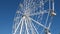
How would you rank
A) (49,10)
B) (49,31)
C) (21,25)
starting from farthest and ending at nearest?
1. (21,25)
2. (49,10)
3. (49,31)

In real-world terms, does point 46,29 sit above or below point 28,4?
below

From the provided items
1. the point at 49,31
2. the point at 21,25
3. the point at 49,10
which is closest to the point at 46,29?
the point at 49,31

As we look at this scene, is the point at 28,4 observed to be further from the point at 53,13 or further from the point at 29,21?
the point at 53,13

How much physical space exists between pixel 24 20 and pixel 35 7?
295 cm

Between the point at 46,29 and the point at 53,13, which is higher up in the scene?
the point at 53,13

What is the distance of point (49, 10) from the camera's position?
35.1 m

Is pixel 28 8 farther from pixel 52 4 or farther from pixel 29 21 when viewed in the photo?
pixel 52 4

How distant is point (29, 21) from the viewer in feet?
126

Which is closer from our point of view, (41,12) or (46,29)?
(46,29)

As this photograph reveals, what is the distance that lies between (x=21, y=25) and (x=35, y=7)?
12.9 ft

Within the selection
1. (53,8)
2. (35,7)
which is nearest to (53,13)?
(53,8)

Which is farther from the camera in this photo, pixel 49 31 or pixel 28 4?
pixel 28 4

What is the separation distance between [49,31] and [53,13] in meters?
2.97

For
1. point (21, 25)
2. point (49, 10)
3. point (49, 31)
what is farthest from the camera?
point (21, 25)
